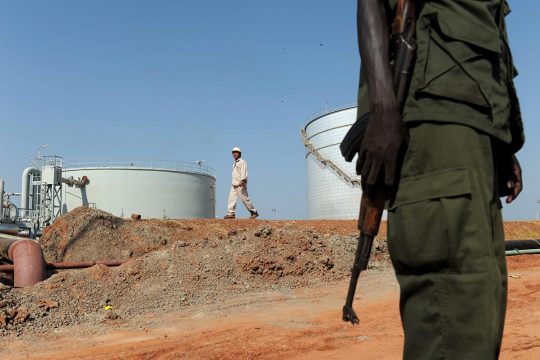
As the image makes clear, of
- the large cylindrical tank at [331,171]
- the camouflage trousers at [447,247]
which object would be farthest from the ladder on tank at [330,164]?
the camouflage trousers at [447,247]

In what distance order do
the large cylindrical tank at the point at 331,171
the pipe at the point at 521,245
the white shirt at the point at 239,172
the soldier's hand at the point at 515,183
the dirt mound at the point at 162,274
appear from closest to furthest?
the soldier's hand at the point at 515,183, the dirt mound at the point at 162,274, the pipe at the point at 521,245, the white shirt at the point at 239,172, the large cylindrical tank at the point at 331,171

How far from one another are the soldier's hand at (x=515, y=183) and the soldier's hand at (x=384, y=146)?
62 cm

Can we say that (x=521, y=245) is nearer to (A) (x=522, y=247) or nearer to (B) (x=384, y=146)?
(A) (x=522, y=247)

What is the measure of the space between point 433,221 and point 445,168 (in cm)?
16

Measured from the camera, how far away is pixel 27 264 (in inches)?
296

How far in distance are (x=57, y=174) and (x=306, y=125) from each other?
14.5m

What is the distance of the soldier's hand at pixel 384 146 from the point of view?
1.38 m

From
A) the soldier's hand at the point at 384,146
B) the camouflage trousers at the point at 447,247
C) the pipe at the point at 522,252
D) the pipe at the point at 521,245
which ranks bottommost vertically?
the pipe at the point at 522,252

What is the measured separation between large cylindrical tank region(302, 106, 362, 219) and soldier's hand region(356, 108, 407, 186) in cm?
2071

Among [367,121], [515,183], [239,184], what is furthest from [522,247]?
[367,121]

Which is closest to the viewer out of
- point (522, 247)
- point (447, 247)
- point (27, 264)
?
point (447, 247)

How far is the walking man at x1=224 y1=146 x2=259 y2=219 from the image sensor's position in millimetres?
12422

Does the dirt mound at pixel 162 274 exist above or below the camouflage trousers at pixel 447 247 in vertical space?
below

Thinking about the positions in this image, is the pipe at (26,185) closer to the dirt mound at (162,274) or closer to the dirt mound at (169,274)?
the dirt mound at (162,274)
